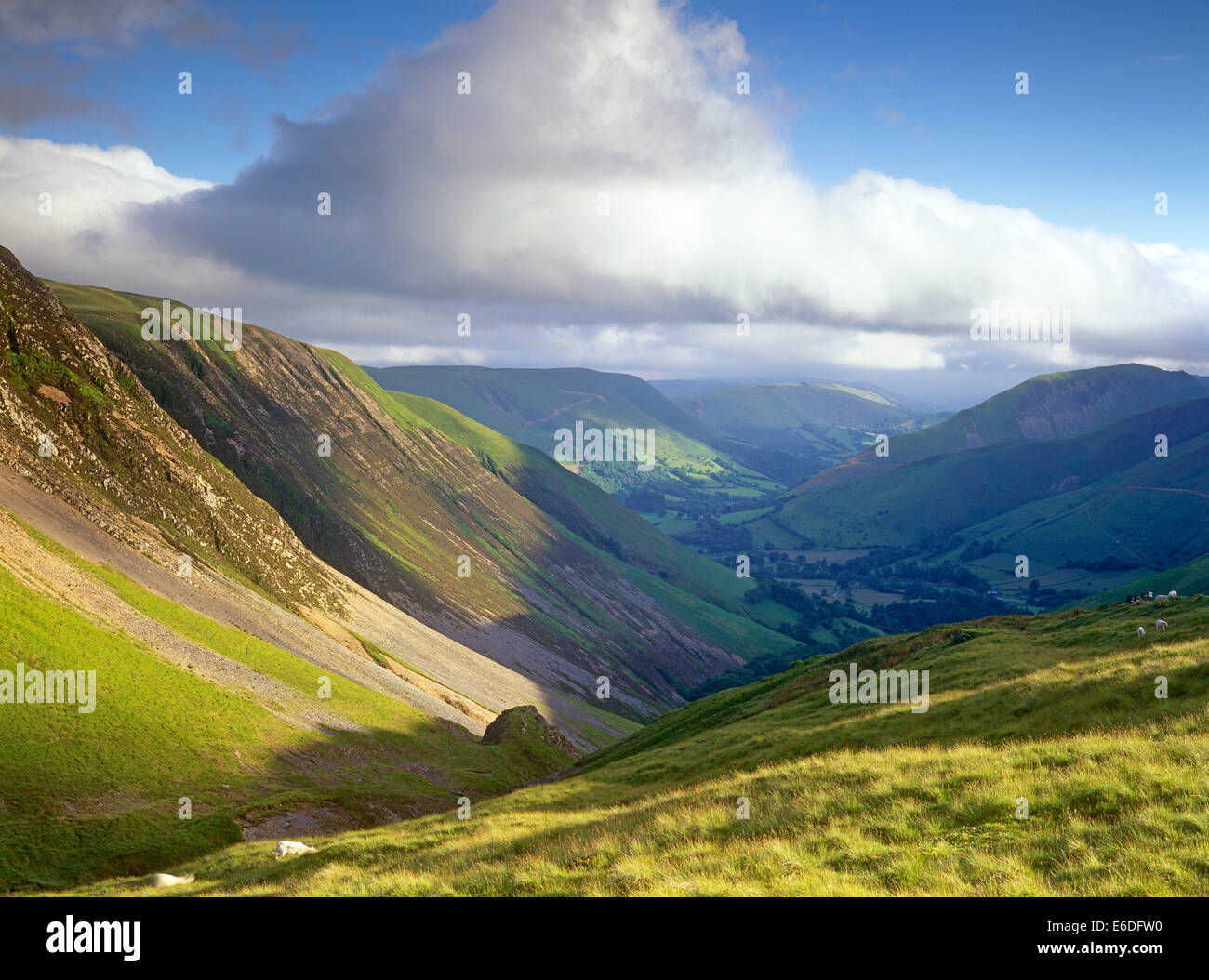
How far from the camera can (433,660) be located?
148 metres

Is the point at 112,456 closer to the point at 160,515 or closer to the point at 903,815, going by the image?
the point at 160,515

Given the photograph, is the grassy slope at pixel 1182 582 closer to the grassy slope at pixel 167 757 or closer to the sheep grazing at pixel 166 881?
the grassy slope at pixel 167 757

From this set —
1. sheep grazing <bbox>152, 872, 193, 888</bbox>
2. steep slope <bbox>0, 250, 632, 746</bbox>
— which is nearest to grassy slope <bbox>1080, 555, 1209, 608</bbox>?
steep slope <bbox>0, 250, 632, 746</bbox>

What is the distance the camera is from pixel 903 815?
22.1m

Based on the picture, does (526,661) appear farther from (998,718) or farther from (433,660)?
(998,718)

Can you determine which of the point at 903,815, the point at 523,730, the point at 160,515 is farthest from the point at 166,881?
the point at 160,515

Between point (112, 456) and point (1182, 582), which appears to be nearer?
point (112, 456)

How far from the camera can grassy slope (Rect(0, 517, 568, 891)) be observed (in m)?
49.6

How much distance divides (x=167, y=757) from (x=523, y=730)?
4657cm

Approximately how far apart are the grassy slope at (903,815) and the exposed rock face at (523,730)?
2109 inches

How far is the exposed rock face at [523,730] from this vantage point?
99.9 meters
